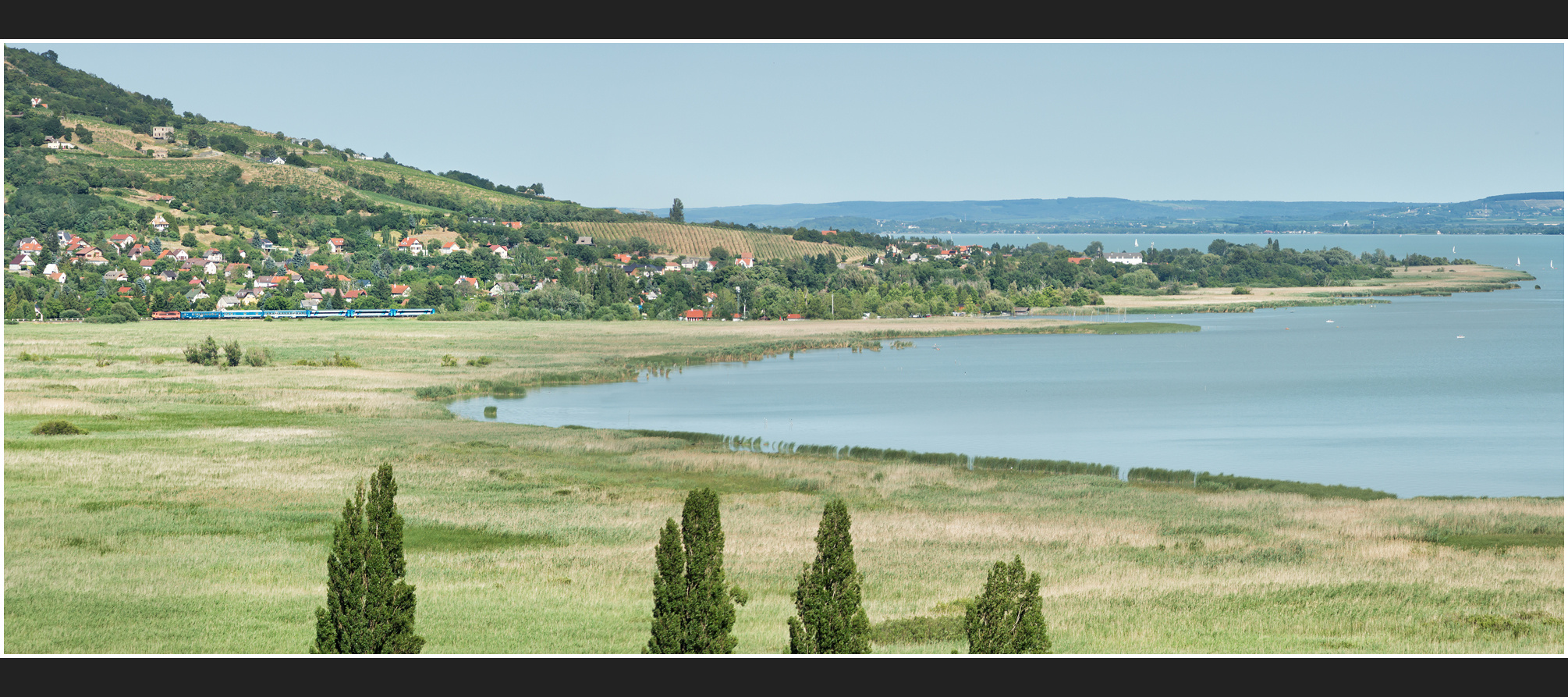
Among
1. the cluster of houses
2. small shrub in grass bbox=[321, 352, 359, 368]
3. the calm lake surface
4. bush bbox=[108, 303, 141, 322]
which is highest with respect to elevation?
the cluster of houses

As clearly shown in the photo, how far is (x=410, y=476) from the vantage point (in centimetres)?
2203

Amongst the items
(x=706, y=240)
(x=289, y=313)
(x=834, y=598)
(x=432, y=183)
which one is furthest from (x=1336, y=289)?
(x=834, y=598)

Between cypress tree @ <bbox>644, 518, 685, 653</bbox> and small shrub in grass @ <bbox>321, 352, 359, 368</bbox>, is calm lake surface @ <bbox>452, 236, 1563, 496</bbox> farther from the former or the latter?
cypress tree @ <bbox>644, 518, 685, 653</bbox>

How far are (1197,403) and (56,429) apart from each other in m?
30.7

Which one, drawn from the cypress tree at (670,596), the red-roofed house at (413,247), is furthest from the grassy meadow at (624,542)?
the red-roofed house at (413,247)

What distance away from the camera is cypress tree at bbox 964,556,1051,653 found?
10352 millimetres

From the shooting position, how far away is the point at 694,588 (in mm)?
10727

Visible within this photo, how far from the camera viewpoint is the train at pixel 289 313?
6650 centimetres

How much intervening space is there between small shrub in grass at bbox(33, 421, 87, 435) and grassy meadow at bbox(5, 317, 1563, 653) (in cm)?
27

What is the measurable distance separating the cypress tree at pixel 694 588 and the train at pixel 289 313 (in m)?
62.6

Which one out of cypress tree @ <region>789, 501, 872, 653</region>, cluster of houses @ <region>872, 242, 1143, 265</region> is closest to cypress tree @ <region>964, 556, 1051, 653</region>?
cypress tree @ <region>789, 501, 872, 653</region>

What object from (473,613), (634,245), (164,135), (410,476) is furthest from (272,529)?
(164,135)

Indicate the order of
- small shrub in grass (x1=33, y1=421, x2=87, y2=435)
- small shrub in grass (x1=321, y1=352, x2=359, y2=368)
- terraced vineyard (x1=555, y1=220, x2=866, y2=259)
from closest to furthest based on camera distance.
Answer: small shrub in grass (x1=33, y1=421, x2=87, y2=435) → small shrub in grass (x1=321, y1=352, x2=359, y2=368) → terraced vineyard (x1=555, y1=220, x2=866, y2=259)

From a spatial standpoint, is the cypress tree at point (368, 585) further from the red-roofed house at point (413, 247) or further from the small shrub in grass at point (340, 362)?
the red-roofed house at point (413, 247)
